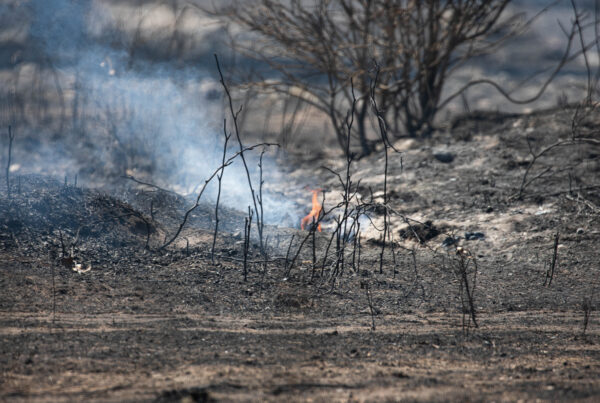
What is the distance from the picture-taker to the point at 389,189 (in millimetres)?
8992

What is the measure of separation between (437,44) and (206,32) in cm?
828

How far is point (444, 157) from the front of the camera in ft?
31.8

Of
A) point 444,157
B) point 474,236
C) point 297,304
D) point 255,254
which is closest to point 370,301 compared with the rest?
point 297,304

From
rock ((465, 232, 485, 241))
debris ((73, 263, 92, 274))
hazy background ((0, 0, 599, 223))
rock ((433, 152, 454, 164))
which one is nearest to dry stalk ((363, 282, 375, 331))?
rock ((465, 232, 485, 241))

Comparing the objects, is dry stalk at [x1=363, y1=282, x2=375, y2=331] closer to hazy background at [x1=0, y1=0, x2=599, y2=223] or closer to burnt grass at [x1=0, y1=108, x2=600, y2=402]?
burnt grass at [x1=0, y1=108, x2=600, y2=402]

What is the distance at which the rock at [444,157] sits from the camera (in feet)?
31.7

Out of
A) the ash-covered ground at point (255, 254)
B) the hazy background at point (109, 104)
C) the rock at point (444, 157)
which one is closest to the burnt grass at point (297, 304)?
the ash-covered ground at point (255, 254)

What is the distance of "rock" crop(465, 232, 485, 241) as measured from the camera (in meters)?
7.31

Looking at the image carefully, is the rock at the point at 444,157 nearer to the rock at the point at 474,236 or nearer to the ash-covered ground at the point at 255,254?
the ash-covered ground at the point at 255,254

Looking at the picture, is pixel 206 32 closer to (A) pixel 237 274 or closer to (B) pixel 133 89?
(B) pixel 133 89

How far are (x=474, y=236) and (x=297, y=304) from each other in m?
3.14

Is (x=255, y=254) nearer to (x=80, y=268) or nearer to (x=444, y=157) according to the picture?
(x=80, y=268)

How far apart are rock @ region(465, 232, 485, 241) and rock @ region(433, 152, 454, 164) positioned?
2456 mm

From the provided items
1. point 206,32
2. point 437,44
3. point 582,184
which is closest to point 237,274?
point 582,184
